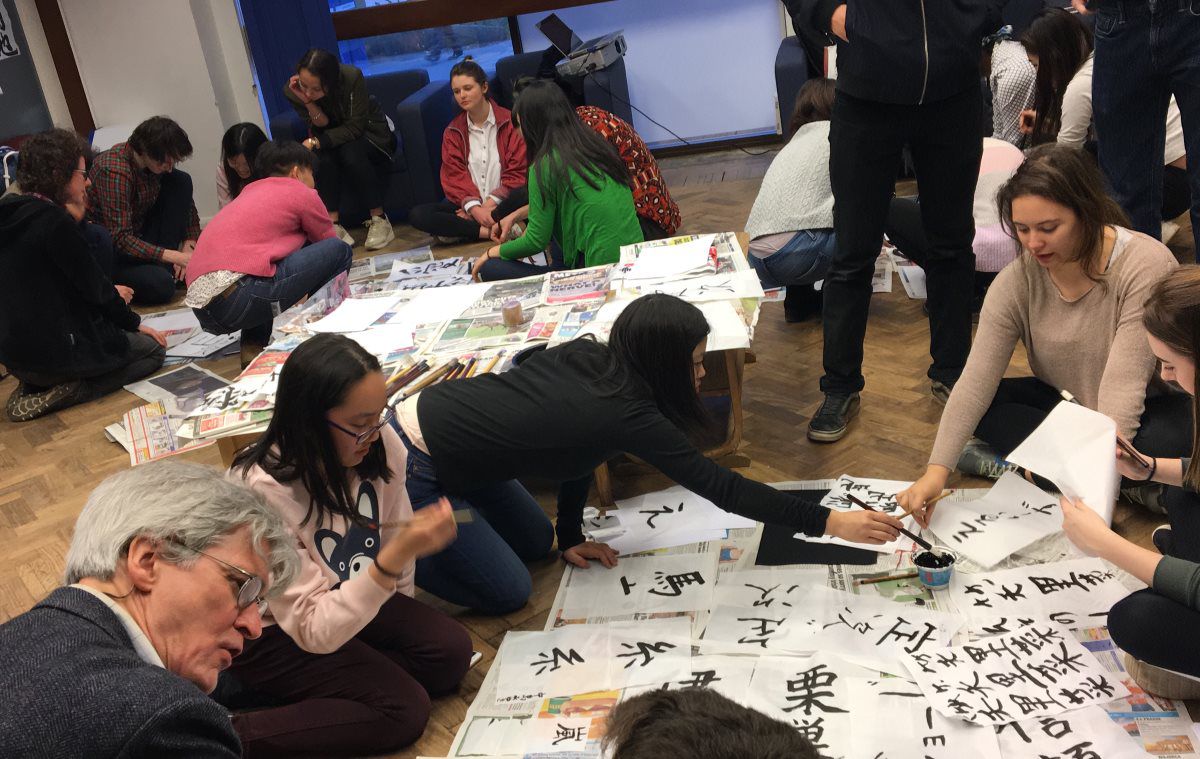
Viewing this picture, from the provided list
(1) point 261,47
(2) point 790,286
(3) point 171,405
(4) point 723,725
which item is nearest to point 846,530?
(4) point 723,725

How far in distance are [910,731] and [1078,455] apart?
0.53 m

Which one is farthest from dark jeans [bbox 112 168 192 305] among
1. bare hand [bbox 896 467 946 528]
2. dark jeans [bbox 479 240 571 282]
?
bare hand [bbox 896 467 946 528]

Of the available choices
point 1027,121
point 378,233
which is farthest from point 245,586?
point 378,233

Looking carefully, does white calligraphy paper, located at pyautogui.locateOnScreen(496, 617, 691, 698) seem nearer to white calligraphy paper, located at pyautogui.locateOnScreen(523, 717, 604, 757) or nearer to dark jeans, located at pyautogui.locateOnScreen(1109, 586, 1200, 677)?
white calligraphy paper, located at pyautogui.locateOnScreen(523, 717, 604, 757)

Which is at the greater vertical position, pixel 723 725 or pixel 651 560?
pixel 723 725

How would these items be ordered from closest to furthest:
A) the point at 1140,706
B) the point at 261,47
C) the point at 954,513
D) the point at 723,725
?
1. the point at 723,725
2. the point at 1140,706
3. the point at 954,513
4. the point at 261,47

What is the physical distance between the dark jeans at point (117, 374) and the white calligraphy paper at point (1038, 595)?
128 inches

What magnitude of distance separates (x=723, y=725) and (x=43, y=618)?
27.8 inches

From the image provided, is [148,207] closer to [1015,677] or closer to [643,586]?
[643,586]

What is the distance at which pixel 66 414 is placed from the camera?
393 cm

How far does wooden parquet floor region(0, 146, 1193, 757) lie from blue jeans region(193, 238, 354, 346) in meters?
0.24

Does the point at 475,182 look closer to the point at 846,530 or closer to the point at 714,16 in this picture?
the point at 714,16

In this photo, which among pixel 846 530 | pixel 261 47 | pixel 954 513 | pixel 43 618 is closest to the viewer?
pixel 43 618

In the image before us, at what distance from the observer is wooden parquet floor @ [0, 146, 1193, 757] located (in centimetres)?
235
